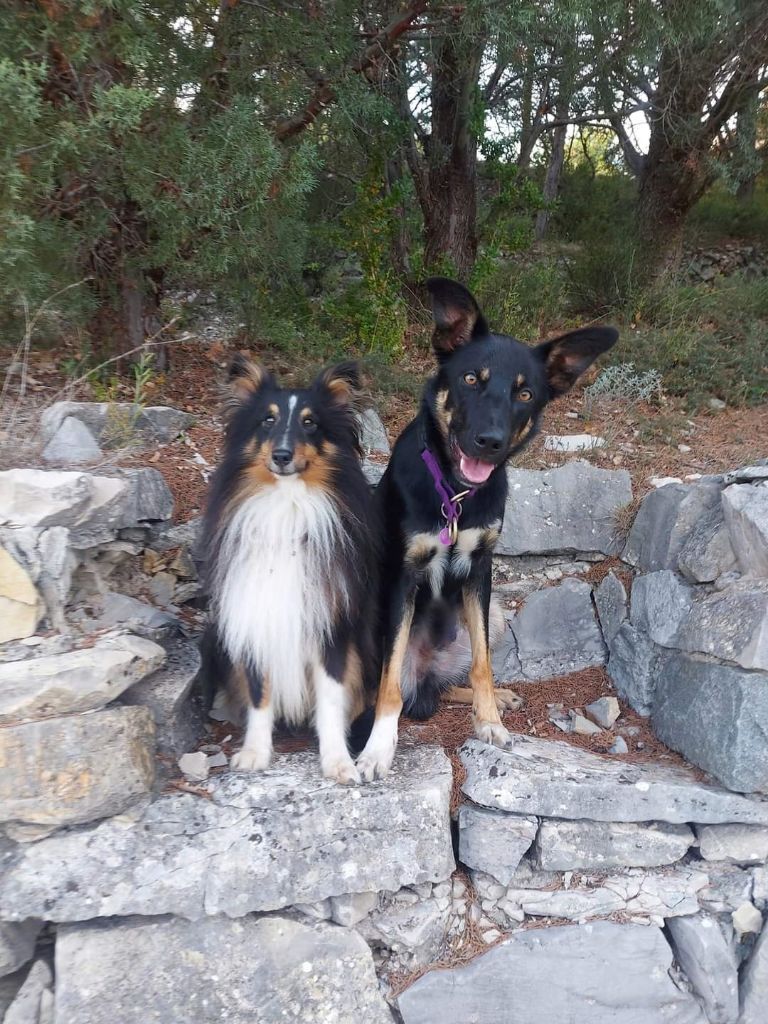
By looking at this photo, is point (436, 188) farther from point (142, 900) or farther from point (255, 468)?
point (142, 900)

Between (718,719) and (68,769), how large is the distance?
8.21 feet

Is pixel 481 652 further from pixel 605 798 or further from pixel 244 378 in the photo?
pixel 244 378

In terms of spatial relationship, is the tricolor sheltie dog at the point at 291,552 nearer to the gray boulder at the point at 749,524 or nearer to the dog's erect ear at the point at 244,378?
the dog's erect ear at the point at 244,378

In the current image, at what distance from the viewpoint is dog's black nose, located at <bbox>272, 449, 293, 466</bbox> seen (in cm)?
281

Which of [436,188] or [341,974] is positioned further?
[436,188]

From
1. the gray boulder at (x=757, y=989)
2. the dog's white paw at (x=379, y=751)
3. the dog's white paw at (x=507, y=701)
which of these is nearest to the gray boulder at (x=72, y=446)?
the dog's white paw at (x=379, y=751)

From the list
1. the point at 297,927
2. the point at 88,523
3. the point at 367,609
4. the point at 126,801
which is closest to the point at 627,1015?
the point at 297,927

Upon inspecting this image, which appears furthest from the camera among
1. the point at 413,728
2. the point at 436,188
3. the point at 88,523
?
the point at 436,188

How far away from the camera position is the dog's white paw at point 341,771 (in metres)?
2.91

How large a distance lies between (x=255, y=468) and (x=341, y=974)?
193cm

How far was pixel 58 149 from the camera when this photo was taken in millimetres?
3715

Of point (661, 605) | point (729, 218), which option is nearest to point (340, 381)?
point (661, 605)

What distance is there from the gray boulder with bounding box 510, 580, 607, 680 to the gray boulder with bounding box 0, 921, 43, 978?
Answer: 256cm

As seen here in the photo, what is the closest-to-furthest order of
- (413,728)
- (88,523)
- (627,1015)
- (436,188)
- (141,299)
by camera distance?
1. (627,1015)
2. (88,523)
3. (413,728)
4. (141,299)
5. (436,188)
